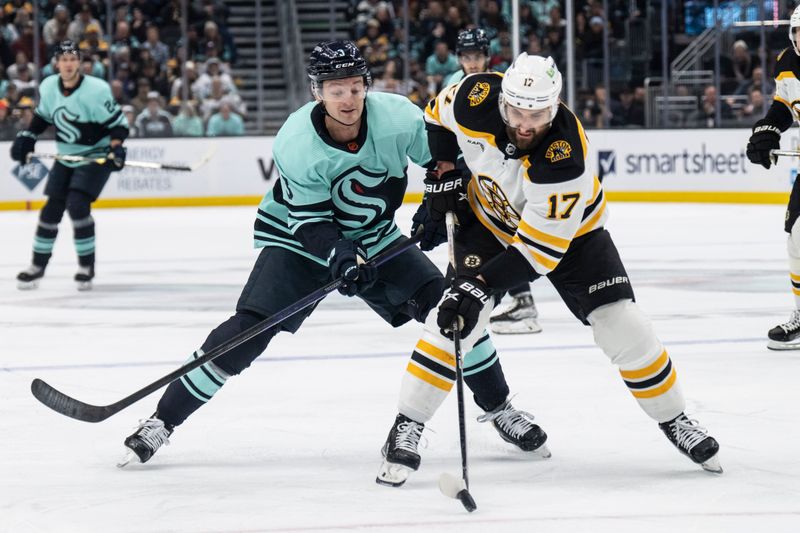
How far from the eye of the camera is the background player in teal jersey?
7023 millimetres

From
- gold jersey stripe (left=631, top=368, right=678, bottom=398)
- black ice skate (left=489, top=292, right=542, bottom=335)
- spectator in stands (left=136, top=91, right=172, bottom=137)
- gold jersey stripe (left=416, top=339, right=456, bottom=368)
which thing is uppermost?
gold jersey stripe (left=416, top=339, right=456, bottom=368)

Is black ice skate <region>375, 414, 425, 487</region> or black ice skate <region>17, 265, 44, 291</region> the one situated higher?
black ice skate <region>375, 414, 425, 487</region>

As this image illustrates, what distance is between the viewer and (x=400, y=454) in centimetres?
303

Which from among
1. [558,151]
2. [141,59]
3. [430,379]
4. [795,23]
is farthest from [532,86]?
[141,59]

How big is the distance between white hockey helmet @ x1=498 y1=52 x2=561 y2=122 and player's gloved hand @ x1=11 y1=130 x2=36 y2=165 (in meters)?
4.90

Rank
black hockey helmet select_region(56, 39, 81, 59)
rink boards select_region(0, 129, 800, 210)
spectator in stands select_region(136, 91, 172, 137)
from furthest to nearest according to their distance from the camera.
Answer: spectator in stands select_region(136, 91, 172, 137) → rink boards select_region(0, 129, 800, 210) → black hockey helmet select_region(56, 39, 81, 59)

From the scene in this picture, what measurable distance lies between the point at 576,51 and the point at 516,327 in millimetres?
8943

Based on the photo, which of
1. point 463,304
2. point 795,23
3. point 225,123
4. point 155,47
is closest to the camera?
point 463,304

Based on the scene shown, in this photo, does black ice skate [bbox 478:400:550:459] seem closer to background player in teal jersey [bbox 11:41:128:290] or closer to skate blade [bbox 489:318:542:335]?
skate blade [bbox 489:318:542:335]

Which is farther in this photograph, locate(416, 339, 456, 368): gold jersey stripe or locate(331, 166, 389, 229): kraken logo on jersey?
locate(331, 166, 389, 229): kraken logo on jersey

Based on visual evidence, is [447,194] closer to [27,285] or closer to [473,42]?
[473,42]

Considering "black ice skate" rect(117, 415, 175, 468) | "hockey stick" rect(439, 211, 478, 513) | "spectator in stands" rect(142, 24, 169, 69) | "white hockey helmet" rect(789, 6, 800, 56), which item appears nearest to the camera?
"hockey stick" rect(439, 211, 478, 513)

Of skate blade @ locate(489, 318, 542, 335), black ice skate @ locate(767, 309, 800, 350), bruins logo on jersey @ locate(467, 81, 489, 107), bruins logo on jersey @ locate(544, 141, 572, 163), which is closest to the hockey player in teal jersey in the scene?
bruins logo on jersey @ locate(467, 81, 489, 107)

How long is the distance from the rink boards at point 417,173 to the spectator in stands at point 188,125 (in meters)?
0.09
